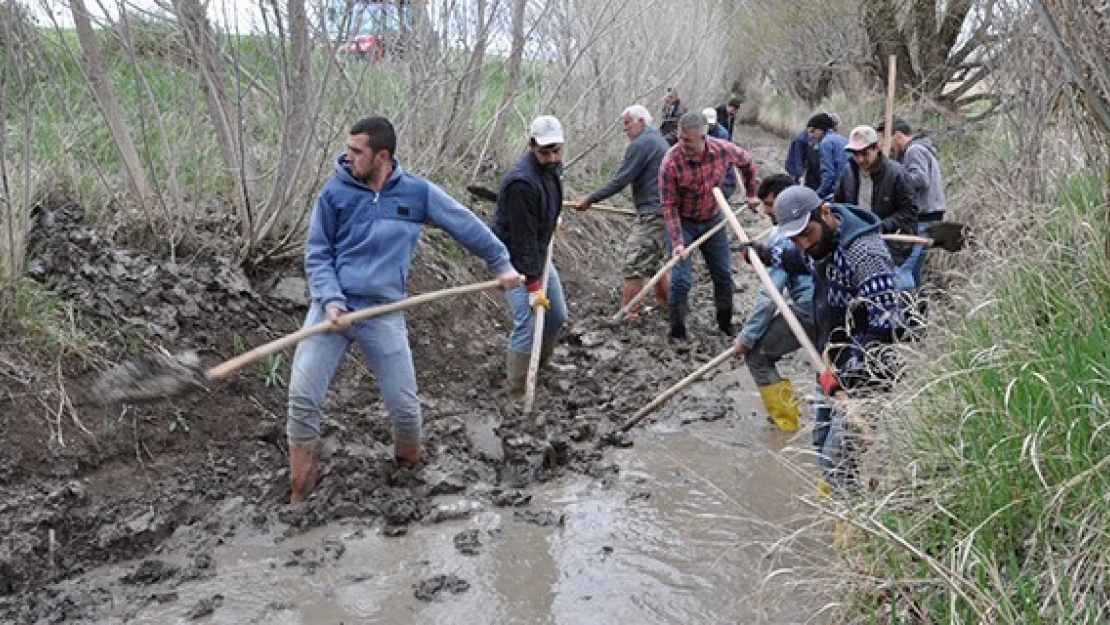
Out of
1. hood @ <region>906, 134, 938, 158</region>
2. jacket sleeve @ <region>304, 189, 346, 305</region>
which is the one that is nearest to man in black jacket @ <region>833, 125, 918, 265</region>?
hood @ <region>906, 134, 938, 158</region>

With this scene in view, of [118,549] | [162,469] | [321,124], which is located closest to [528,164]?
[321,124]

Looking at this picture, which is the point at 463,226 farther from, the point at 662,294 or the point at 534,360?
the point at 662,294

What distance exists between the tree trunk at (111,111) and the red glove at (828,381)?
12.8 feet

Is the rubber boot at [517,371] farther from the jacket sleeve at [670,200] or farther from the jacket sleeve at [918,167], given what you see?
the jacket sleeve at [918,167]

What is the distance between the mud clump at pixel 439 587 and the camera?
4043 millimetres

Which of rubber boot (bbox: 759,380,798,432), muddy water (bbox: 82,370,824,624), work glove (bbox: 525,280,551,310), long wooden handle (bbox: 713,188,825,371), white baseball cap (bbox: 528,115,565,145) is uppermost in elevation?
white baseball cap (bbox: 528,115,565,145)

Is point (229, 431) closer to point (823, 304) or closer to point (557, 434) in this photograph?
point (557, 434)

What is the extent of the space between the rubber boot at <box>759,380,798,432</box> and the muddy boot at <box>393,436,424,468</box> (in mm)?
2095

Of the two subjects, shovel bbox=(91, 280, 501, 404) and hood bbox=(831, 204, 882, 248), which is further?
shovel bbox=(91, 280, 501, 404)

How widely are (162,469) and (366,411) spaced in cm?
129

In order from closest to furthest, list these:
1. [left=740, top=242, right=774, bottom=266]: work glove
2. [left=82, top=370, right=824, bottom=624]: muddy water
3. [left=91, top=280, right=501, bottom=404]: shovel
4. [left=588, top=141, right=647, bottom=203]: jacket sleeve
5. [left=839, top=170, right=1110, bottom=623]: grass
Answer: [left=839, top=170, right=1110, bottom=623]: grass < [left=82, top=370, right=824, bottom=624]: muddy water < [left=91, top=280, right=501, bottom=404]: shovel < [left=740, top=242, right=774, bottom=266]: work glove < [left=588, top=141, right=647, bottom=203]: jacket sleeve

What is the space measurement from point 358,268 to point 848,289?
2173 millimetres

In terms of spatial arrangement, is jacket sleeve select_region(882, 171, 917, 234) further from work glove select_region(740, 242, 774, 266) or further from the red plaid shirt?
the red plaid shirt

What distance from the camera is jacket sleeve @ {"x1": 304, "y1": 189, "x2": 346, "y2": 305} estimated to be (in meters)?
4.57
